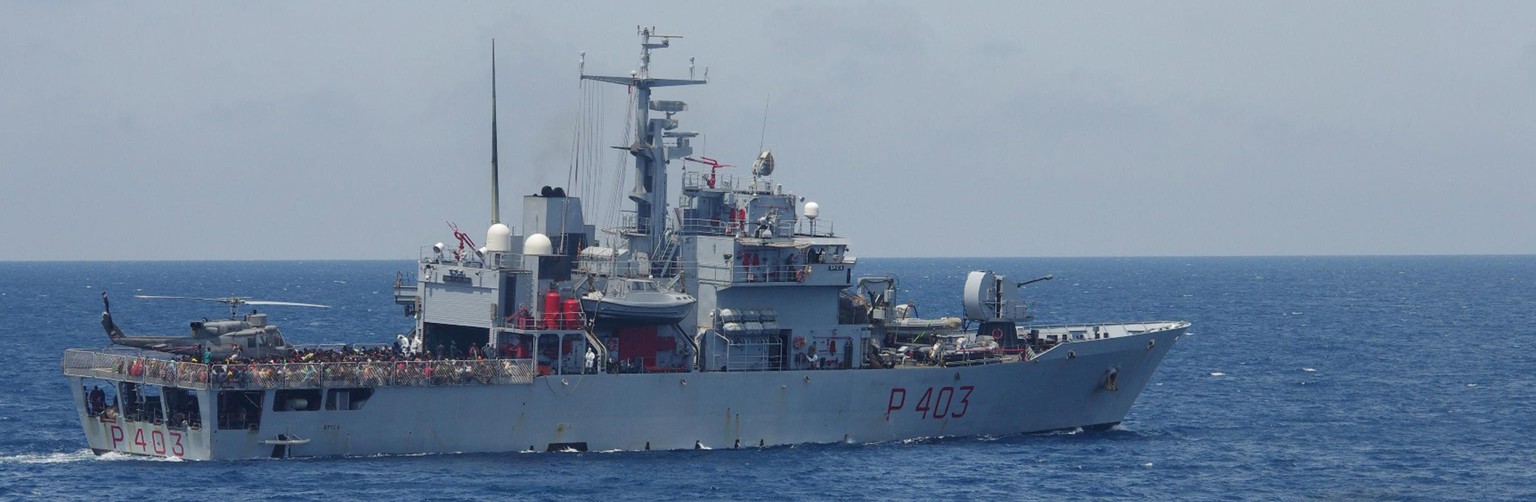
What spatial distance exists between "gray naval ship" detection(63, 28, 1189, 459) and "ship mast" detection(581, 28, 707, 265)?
0.06 meters

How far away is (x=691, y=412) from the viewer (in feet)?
153

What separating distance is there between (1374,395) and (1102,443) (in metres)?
16.7

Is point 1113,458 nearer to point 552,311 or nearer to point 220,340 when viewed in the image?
point 552,311

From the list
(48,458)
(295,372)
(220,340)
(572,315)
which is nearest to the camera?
(295,372)

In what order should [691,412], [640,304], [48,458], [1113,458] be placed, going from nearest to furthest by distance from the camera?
[48,458] → [640,304] → [691,412] → [1113,458]

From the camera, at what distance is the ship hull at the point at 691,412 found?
43.6 meters

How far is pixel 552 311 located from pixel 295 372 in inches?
257

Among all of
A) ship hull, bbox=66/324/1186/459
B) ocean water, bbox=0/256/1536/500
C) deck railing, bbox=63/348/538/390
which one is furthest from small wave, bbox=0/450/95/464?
deck railing, bbox=63/348/538/390

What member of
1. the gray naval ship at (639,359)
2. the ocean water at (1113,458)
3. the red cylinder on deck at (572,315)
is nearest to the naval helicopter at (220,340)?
the gray naval ship at (639,359)

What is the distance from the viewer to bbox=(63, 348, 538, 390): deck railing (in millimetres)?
42406

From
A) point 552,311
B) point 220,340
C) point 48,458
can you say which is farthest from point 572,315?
point 48,458

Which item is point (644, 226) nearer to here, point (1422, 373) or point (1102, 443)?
point (1102, 443)

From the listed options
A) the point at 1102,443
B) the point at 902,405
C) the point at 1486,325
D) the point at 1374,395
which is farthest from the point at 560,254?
the point at 1486,325

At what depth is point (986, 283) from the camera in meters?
52.5
